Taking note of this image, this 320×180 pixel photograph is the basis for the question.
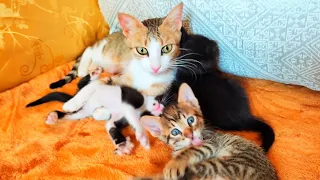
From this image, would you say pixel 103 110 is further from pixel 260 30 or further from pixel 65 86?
pixel 260 30

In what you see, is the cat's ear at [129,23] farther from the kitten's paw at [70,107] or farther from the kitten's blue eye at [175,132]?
the kitten's blue eye at [175,132]

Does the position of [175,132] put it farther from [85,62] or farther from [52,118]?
[85,62]

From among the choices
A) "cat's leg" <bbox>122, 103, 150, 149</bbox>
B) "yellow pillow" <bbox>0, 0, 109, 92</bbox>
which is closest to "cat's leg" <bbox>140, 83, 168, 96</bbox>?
"cat's leg" <bbox>122, 103, 150, 149</bbox>

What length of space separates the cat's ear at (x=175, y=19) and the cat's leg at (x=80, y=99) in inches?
15.1

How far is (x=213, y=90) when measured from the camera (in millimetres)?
1298

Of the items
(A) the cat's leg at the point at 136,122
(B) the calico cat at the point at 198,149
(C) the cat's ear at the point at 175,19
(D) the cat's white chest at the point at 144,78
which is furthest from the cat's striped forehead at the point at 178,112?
(C) the cat's ear at the point at 175,19

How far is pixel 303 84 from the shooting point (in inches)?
52.3

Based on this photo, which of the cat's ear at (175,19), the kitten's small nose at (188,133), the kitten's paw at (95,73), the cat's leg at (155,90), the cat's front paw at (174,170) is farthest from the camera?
the kitten's paw at (95,73)

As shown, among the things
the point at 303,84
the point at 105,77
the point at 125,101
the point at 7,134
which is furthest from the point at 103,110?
the point at 303,84

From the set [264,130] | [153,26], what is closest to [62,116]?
[153,26]

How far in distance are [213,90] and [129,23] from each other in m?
0.42

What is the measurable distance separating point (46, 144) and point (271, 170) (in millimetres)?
756

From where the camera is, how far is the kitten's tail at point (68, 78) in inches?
59.2

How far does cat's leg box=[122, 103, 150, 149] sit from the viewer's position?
1222mm
